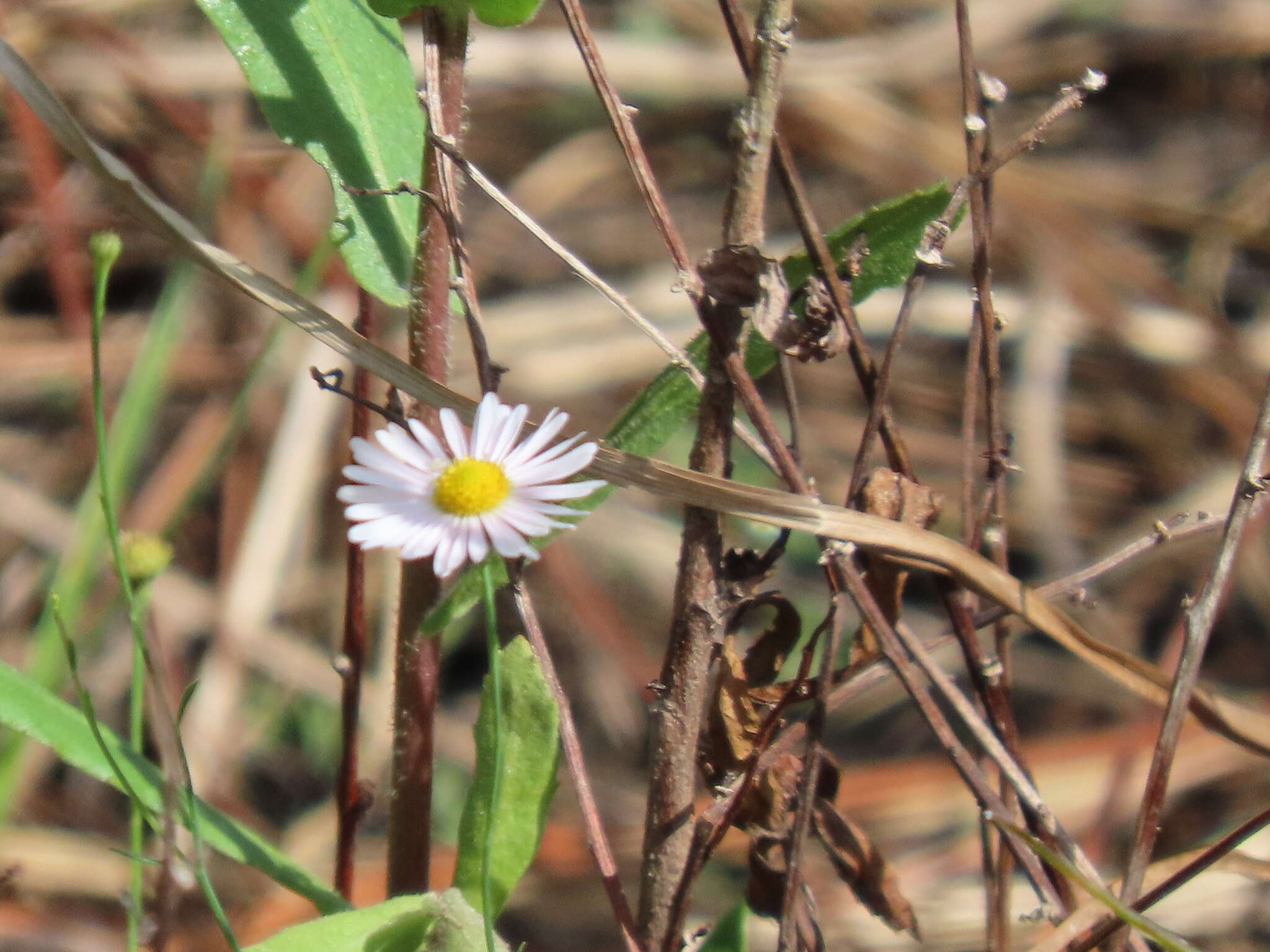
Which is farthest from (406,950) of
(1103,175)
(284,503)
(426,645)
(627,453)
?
(1103,175)

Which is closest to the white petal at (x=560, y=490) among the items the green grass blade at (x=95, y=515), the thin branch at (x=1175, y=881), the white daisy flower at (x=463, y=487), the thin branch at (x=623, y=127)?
the white daisy flower at (x=463, y=487)

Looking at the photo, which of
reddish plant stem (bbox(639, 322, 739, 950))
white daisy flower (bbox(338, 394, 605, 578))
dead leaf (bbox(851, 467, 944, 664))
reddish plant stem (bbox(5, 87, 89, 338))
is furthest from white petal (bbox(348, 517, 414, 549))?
reddish plant stem (bbox(5, 87, 89, 338))

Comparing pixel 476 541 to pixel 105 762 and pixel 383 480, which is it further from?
pixel 105 762

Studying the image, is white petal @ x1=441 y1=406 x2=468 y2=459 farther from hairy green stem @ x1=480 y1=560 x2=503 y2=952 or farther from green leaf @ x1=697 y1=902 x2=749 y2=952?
green leaf @ x1=697 y1=902 x2=749 y2=952

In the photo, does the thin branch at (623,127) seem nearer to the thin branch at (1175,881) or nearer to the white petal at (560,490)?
the white petal at (560,490)

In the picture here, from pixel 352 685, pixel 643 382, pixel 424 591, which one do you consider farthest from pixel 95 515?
pixel 643 382
